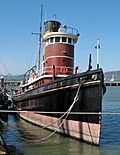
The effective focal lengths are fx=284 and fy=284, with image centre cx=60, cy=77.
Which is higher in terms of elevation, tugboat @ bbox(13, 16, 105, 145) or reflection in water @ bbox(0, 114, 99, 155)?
tugboat @ bbox(13, 16, 105, 145)

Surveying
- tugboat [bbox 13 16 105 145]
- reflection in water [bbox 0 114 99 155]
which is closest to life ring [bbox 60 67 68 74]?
tugboat [bbox 13 16 105 145]

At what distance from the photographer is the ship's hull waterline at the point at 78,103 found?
41.1 ft

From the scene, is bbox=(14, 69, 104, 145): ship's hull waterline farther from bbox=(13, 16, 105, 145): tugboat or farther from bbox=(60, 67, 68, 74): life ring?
bbox=(60, 67, 68, 74): life ring

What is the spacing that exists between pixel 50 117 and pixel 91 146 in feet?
13.3

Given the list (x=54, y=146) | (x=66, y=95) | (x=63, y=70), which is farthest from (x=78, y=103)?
(x=63, y=70)

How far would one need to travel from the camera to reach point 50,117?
1585 cm

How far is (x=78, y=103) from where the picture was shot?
1369cm

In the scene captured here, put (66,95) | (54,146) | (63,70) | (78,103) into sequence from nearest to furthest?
(54,146) < (78,103) < (66,95) < (63,70)

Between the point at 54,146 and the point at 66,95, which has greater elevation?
the point at 66,95

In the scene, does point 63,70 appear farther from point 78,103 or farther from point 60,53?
point 78,103

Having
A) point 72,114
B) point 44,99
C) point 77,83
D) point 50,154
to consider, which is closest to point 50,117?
point 44,99

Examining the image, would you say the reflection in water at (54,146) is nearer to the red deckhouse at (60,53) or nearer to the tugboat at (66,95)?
the tugboat at (66,95)

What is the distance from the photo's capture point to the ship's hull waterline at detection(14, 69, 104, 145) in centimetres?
1254

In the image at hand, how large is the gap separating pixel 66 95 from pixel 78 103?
99cm
